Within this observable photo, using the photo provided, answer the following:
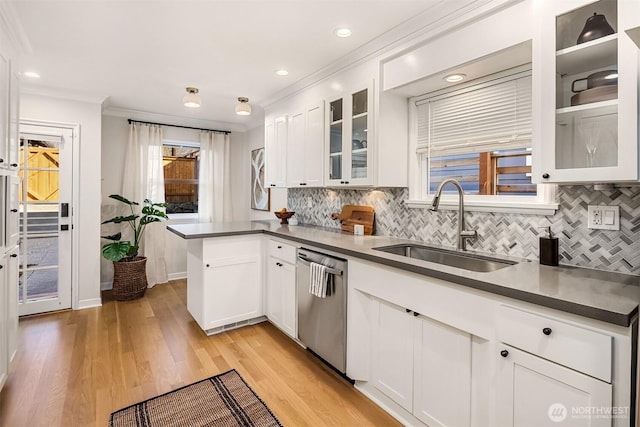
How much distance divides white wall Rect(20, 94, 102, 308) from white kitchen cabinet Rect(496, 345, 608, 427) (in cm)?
422

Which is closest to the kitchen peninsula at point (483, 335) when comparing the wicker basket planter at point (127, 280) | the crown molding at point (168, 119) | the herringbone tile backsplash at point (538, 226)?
the herringbone tile backsplash at point (538, 226)

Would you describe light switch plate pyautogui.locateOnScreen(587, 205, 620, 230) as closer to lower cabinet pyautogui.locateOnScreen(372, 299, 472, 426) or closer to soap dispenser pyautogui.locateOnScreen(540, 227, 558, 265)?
soap dispenser pyautogui.locateOnScreen(540, 227, 558, 265)

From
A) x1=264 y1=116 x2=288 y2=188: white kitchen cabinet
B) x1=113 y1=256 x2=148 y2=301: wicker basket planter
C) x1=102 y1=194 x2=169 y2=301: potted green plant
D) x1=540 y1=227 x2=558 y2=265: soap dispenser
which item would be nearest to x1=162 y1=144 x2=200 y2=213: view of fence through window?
x1=102 y1=194 x2=169 y2=301: potted green plant

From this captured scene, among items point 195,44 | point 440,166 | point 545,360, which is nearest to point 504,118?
point 440,166

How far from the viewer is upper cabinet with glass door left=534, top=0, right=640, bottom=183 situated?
1.30 meters

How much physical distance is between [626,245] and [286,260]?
2.24 metres

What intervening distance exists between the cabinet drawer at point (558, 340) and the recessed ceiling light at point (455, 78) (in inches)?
59.4

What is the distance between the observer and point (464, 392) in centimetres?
159

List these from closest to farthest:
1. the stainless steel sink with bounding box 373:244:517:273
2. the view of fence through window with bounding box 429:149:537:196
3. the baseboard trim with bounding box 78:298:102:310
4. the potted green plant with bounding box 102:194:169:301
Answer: the stainless steel sink with bounding box 373:244:517:273 < the view of fence through window with bounding box 429:149:537:196 < the baseboard trim with bounding box 78:298:102:310 < the potted green plant with bounding box 102:194:169:301

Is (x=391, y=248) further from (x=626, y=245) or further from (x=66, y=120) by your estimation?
(x=66, y=120)

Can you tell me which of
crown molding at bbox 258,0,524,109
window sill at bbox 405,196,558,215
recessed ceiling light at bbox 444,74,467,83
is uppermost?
crown molding at bbox 258,0,524,109

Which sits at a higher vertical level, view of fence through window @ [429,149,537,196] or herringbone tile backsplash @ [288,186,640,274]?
view of fence through window @ [429,149,537,196]

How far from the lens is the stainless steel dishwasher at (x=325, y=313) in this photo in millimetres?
2277

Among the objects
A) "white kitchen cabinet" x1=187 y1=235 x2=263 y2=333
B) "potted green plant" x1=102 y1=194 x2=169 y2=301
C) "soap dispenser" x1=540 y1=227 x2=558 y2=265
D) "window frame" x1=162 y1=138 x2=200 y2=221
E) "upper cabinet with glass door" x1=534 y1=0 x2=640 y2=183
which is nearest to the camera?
"upper cabinet with glass door" x1=534 y1=0 x2=640 y2=183
